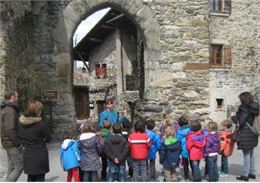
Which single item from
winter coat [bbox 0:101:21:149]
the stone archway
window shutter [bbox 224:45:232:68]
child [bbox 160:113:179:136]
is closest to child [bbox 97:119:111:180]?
child [bbox 160:113:179:136]

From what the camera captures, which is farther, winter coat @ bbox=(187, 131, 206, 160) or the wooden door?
the wooden door

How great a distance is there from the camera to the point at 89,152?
595 centimetres

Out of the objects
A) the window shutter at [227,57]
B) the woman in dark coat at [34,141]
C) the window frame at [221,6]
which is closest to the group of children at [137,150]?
the woman in dark coat at [34,141]

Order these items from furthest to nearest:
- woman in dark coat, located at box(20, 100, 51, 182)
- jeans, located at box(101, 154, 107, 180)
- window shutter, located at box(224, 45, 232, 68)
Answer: window shutter, located at box(224, 45, 232, 68) → jeans, located at box(101, 154, 107, 180) → woman in dark coat, located at box(20, 100, 51, 182)

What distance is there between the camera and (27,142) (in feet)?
17.2

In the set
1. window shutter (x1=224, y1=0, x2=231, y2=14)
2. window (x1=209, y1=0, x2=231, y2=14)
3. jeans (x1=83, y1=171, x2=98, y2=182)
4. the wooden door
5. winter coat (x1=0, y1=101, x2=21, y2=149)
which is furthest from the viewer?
the wooden door

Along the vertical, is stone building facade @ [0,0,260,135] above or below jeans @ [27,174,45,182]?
above

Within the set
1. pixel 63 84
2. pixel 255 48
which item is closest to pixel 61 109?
pixel 63 84

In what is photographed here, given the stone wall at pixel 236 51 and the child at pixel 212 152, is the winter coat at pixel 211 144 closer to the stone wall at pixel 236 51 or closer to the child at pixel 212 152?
the child at pixel 212 152

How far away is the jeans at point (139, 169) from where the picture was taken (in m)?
6.30

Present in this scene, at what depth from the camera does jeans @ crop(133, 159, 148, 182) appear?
20.7 feet

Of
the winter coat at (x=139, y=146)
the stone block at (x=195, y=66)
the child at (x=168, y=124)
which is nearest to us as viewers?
the winter coat at (x=139, y=146)

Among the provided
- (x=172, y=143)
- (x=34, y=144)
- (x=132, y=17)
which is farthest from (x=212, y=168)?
(x=132, y=17)

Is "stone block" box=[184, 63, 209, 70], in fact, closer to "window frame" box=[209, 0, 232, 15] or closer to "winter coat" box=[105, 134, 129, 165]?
"winter coat" box=[105, 134, 129, 165]
